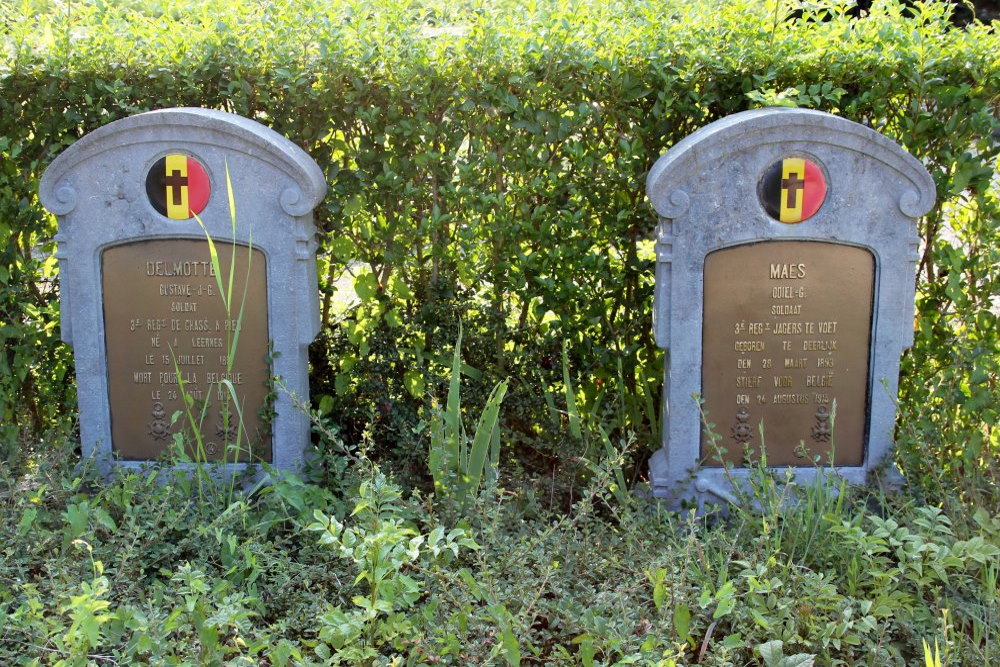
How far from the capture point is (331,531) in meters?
2.57

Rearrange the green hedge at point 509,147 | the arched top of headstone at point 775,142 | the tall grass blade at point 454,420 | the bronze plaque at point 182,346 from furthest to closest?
the green hedge at point 509,147 → the bronze plaque at point 182,346 → the arched top of headstone at point 775,142 → the tall grass blade at point 454,420

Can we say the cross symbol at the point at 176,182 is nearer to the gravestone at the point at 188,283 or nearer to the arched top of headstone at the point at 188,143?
the gravestone at the point at 188,283

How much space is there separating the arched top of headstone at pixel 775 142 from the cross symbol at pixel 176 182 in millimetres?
1724

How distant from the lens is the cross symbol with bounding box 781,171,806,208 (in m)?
3.52

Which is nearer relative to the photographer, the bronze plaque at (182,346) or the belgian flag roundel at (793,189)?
the belgian flag roundel at (793,189)

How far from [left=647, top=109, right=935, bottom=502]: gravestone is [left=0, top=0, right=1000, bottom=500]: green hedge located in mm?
247

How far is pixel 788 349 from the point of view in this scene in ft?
12.1

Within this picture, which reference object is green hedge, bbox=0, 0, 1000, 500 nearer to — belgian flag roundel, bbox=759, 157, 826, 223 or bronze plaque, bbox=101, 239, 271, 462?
belgian flag roundel, bbox=759, 157, 826, 223

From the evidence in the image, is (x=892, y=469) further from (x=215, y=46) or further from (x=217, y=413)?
(x=215, y=46)

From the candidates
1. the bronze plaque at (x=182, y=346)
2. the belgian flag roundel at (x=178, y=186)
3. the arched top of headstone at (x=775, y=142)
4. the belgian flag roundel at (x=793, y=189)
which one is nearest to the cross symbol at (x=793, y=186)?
the belgian flag roundel at (x=793, y=189)

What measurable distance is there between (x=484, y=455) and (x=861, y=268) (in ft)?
5.19

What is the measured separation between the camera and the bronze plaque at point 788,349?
3615mm

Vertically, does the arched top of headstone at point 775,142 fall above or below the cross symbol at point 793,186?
above

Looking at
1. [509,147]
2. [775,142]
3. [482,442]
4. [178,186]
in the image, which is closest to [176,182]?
[178,186]
